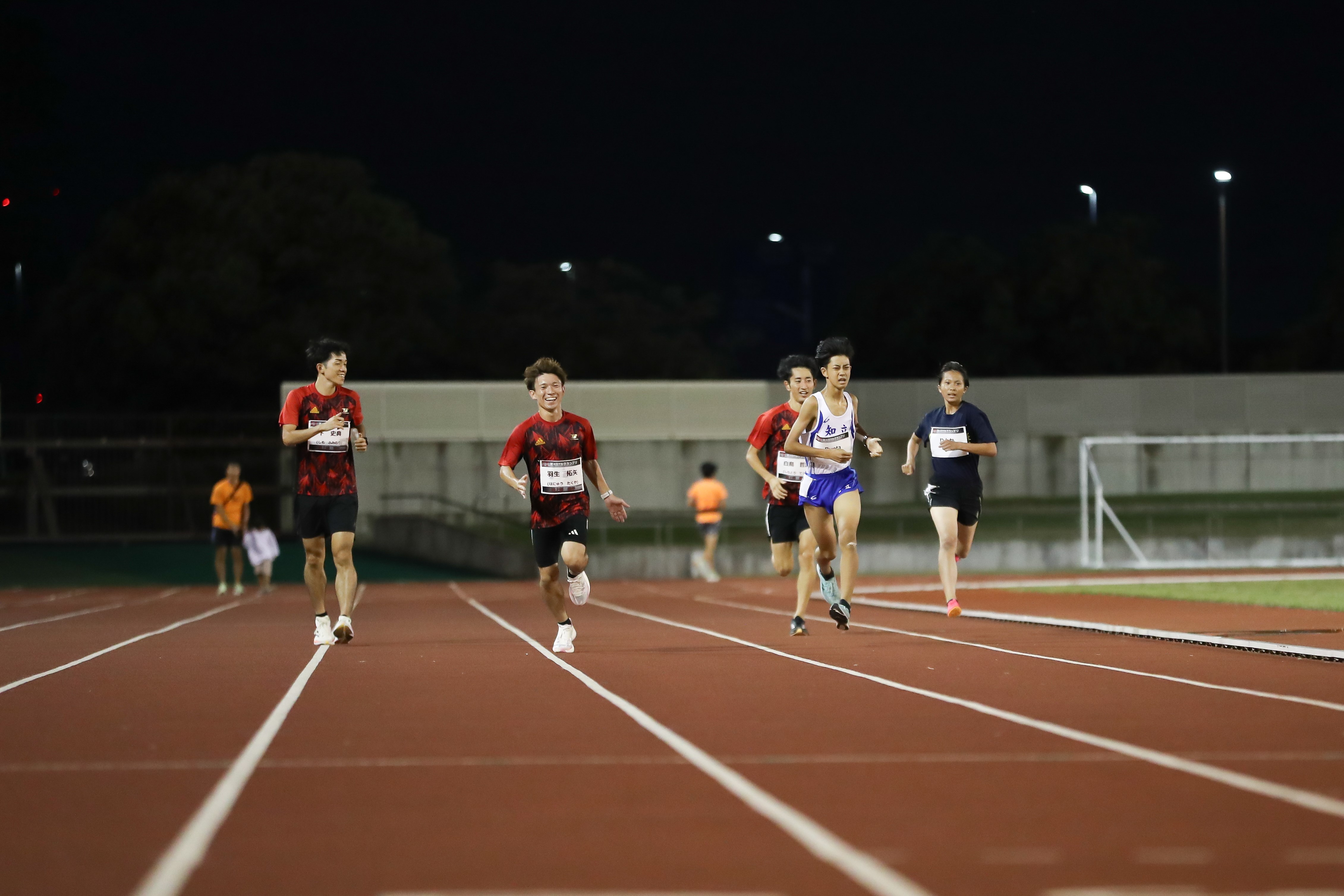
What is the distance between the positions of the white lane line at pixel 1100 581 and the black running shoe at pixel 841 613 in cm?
981

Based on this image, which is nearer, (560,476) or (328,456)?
(560,476)

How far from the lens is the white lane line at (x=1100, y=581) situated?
25000 mm

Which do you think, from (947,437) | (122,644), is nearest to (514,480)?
(122,644)

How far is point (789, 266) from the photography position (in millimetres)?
84375

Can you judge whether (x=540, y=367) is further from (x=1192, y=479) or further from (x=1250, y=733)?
(x=1192, y=479)

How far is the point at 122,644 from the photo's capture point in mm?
15000

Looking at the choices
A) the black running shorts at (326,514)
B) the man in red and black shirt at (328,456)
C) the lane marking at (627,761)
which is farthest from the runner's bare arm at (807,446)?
the lane marking at (627,761)

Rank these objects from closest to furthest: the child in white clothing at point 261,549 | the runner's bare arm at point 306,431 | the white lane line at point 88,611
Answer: the runner's bare arm at point 306,431, the white lane line at point 88,611, the child in white clothing at point 261,549

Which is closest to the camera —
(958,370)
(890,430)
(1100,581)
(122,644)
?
(122,644)

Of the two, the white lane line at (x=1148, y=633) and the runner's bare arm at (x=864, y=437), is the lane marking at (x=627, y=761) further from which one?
the runner's bare arm at (x=864, y=437)

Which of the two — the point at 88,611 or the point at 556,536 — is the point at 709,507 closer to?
the point at 88,611

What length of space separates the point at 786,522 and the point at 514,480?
3321 mm

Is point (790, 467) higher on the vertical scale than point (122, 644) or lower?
higher

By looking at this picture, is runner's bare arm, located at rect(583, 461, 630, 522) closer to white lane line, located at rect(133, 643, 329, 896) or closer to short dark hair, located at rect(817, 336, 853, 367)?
short dark hair, located at rect(817, 336, 853, 367)
